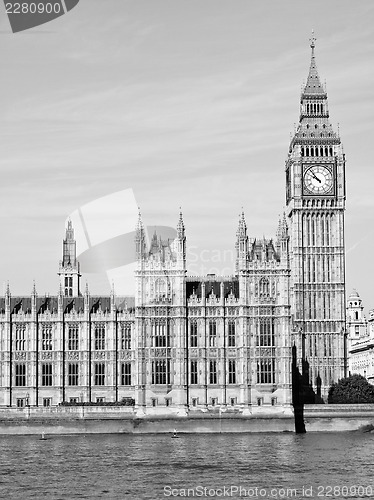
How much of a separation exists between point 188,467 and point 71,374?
46437 mm

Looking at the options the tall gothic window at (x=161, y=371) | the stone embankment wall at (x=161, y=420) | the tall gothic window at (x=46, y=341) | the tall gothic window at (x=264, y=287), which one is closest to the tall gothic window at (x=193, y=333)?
the tall gothic window at (x=161, y=371)

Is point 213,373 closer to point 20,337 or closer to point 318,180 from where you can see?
point 20,337

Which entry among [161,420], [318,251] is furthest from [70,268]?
[161,420]

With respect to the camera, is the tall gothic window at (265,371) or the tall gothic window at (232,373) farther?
the tall gothic window at (232,373)

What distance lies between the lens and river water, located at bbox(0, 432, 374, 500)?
6900 cm

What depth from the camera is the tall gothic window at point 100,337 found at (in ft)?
417

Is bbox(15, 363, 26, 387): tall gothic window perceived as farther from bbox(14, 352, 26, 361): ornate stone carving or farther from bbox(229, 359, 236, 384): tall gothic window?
bbox(229, 359, 236, 384): tall gothic window

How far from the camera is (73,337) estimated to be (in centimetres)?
12700

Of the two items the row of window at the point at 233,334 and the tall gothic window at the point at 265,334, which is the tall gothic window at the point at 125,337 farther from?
the tall gothic window at the point at 265,334

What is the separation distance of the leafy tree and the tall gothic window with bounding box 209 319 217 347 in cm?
1852

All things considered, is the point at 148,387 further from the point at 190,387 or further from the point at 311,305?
the point at 311,305

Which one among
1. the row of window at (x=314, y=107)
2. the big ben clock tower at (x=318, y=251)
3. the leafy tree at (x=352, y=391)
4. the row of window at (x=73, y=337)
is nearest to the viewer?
the row of window at (x=73, y=337)

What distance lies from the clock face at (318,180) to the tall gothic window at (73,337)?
3943cm

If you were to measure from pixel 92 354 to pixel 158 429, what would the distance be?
13437mm
